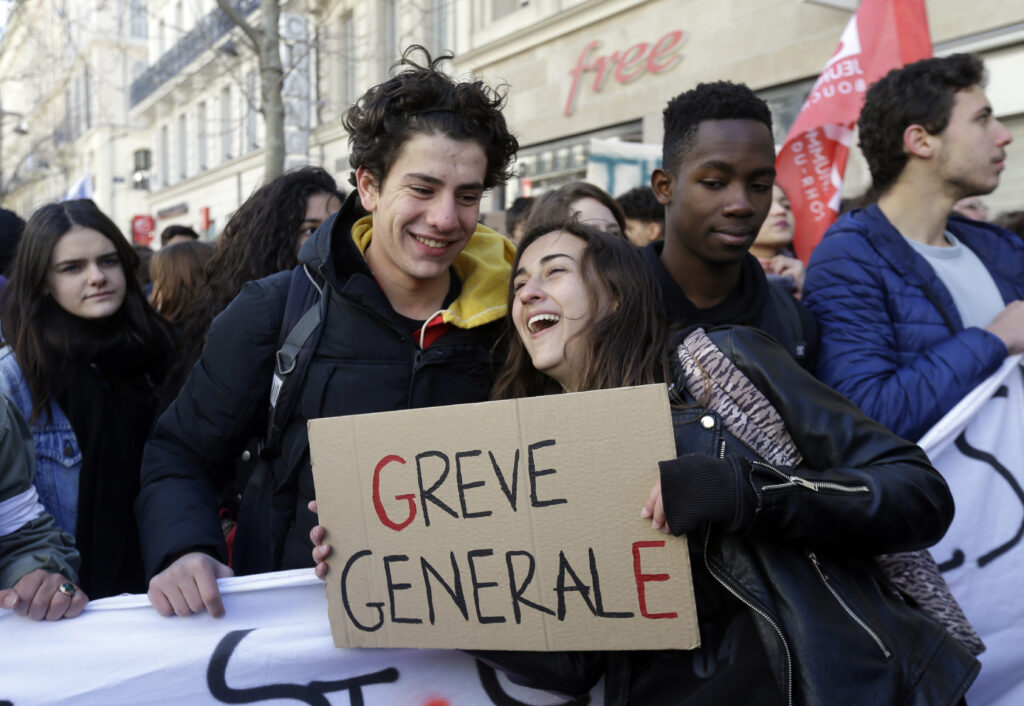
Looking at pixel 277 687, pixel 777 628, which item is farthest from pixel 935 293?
pixel 277 687

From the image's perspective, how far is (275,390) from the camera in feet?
6.59

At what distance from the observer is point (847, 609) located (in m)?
1.54

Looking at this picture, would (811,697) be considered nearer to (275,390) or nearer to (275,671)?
(275,671)

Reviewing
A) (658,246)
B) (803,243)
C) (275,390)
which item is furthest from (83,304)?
(803,243)

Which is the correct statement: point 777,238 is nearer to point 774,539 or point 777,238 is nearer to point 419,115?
point 419,115

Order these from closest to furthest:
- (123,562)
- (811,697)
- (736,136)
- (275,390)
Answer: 1. (811,697)
2. (275,390)
3. (736,136)
4. (123,562)

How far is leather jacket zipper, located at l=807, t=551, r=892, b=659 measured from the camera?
4.97ft

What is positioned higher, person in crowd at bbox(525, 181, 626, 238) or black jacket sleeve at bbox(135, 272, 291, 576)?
person in crowd at bbox(525, 181, 626, 238)

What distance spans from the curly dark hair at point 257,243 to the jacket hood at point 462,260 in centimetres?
111

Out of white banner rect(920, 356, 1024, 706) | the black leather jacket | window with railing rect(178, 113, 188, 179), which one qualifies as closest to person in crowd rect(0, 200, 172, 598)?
the black leather jacket

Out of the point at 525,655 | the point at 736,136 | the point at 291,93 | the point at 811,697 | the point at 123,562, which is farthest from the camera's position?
the point at 291,93

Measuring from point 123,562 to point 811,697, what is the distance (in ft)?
7.31

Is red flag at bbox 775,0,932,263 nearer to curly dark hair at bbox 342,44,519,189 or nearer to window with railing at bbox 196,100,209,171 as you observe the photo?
curly dark hair at bbox 342,44,519,189

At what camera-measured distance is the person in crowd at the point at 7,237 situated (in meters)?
3.80
